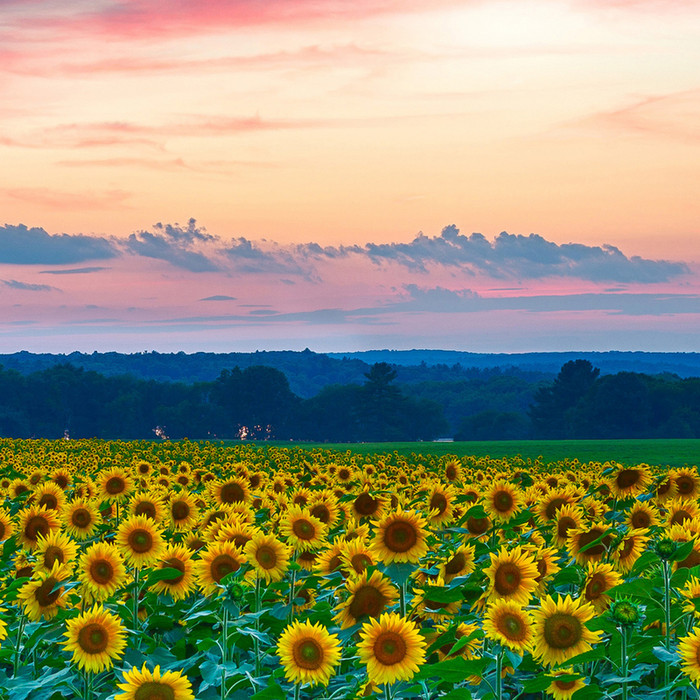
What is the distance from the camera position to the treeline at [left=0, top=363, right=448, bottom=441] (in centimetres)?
13712

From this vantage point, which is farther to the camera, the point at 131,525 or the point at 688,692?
the point at 131,525

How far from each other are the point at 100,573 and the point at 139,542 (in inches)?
28.1

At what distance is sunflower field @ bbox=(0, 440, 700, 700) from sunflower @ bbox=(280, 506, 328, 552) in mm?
13

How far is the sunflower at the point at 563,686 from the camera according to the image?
17.5 ft

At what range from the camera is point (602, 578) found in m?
6.40

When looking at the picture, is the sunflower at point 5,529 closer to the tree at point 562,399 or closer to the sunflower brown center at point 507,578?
the sunflower brown center at point 507,578

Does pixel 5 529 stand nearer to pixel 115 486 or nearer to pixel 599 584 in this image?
pixel 115 486

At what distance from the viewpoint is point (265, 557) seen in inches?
267

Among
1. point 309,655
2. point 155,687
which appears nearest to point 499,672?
point 309,655

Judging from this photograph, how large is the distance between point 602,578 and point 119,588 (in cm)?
363

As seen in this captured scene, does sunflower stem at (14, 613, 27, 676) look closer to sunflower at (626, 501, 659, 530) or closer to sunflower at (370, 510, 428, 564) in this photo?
sunflower at (370, 510, 428, 564)

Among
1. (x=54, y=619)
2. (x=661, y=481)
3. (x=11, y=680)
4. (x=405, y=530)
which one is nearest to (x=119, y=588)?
(x=54, y=619)

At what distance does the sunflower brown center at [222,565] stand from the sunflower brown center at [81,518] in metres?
2.89

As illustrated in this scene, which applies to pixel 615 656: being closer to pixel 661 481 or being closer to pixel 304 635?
pixel 304 635
